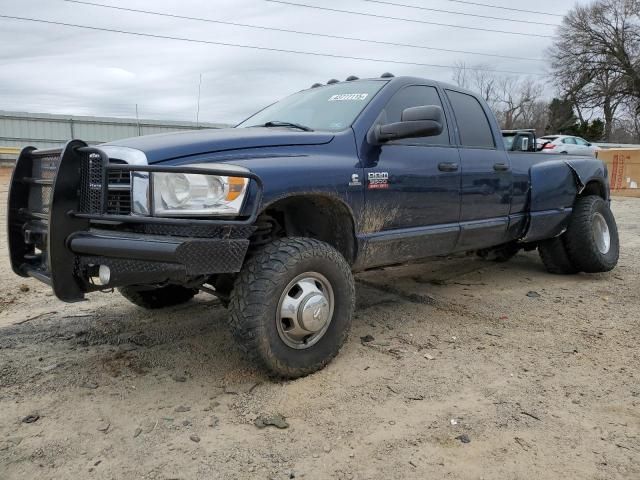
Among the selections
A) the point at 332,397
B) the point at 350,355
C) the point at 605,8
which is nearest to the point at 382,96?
the point at 350,355

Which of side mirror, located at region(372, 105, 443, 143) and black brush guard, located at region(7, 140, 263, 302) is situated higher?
side mirror, located at region(372, 105, 443, 143)

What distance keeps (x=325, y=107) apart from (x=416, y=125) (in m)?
0.85

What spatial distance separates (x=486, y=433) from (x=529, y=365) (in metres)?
0.96

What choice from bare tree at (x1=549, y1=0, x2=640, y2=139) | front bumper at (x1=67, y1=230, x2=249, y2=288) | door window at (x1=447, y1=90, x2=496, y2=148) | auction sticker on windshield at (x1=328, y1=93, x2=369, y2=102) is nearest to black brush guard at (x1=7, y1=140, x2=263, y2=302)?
front bumper at (x1=67, y1=230, x2=249, y2=288)

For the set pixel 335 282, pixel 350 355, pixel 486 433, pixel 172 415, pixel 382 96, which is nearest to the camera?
pixel 486 433

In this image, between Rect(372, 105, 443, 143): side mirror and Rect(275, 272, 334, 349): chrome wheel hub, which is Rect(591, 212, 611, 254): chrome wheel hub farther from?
Rect(275, 272, 334, 349): chrome wheel hub

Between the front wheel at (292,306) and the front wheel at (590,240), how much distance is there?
3.39 meters

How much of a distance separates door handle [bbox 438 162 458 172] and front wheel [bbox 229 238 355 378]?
1306 millimetres

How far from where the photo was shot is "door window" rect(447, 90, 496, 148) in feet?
15.4

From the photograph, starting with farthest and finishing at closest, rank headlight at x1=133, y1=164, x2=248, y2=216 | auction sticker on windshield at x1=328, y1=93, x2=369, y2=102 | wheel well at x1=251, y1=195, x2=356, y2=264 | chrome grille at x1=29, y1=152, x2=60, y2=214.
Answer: auction sticker on windshield at x1=328, y1=93, x2=369, y2=102, wheel well at x1=251, y1=195, x2=356, y2=264, chrome grille at x1=29, y1=152, x2=60, y2=214, headlight at x1=133, y1=164, x2=248, y2=216

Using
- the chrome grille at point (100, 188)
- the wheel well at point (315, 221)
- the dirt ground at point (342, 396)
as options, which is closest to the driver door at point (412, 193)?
the wheel well at point (315, 221)

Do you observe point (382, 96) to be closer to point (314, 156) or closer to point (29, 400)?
point (314, 156)

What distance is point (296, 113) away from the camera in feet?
14.0

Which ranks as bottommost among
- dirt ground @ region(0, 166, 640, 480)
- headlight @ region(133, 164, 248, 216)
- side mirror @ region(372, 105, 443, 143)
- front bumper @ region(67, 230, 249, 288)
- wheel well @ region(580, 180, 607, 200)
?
dirt ground @ region(0, 166, 640, 480)
